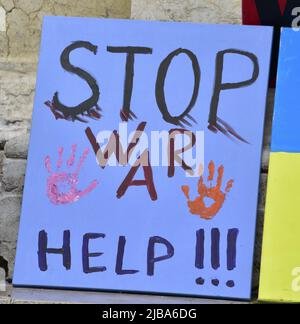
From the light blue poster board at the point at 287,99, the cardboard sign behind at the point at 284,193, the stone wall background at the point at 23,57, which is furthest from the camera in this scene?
the stone wall background at the point at 23,57

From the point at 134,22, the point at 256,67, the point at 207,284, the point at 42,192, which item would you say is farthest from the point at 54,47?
the point at 207,284

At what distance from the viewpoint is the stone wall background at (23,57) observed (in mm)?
3412

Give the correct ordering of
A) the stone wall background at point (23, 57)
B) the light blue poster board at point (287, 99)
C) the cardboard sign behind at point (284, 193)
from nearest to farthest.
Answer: the cardboard sign behind at point (284, 193)
the light blue poster board at point (287, 99)
the stone wall background at point (23, 57)

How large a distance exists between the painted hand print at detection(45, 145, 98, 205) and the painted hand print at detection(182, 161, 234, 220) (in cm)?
39

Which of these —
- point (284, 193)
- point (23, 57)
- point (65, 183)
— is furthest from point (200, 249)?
point (23, 57)

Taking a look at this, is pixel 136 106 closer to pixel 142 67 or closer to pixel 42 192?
pixel 142 67

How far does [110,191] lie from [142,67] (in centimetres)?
51

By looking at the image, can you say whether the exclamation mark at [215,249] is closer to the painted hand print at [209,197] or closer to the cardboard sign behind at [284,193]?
the painted hand print at [209,197]

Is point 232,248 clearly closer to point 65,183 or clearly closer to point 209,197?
point 209,197

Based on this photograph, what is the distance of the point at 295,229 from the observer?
3100 millimetres

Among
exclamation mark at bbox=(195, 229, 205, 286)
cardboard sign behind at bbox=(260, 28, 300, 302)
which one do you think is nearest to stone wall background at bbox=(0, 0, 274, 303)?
cardboard sign behind at bbox=(260, 28, 300, 302)

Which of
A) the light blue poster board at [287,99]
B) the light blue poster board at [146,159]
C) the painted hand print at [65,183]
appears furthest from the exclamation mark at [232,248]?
the painted hand print at [65,183]

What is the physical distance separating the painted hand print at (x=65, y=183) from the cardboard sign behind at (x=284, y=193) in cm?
69

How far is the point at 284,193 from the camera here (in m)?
3.15
